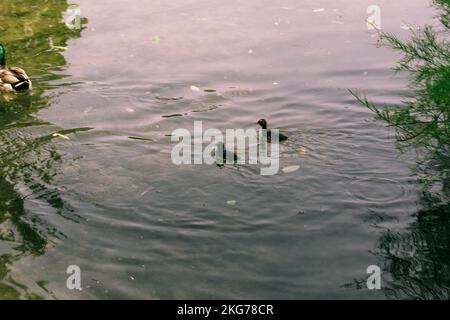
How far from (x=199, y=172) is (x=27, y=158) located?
8.24ft

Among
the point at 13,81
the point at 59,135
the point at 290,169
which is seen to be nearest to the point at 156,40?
the point at 13,81

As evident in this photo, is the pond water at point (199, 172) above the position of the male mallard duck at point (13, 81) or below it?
below

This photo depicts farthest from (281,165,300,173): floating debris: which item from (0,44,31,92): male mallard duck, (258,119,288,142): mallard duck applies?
(0,44,31,92): male mallard duck

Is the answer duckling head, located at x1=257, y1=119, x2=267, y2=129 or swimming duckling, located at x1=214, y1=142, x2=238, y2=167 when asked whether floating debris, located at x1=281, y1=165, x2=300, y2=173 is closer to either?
swimming duckling, located at x1=214, y1=142, x2=238, y2=167

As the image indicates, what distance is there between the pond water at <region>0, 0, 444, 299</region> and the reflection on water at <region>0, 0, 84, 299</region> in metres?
0.03

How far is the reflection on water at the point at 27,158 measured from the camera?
236 inches

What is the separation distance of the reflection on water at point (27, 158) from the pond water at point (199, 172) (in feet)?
0.09

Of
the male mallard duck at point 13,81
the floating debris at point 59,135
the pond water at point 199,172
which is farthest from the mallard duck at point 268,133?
the male mallard duck at point 13,81

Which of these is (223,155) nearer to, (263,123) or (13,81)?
(263,123)

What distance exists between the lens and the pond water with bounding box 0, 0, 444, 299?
564cm

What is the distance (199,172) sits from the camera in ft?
24.7

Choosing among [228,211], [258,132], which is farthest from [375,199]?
[258,132]

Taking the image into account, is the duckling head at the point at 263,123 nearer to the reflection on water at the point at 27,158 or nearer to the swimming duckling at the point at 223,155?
the swimming duckling at the point at 223,155

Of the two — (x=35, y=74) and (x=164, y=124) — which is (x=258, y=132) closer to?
(x=164, y=124)
